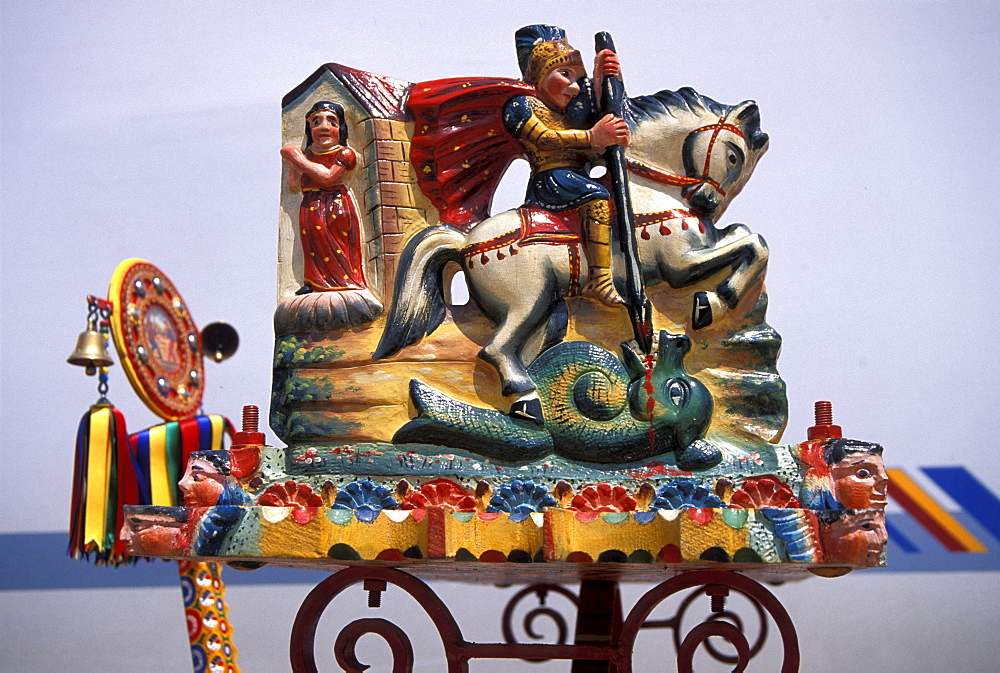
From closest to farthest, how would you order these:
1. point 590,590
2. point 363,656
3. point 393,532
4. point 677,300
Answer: point 393,532 → point 677,300 → point 590,590 → point 363,656

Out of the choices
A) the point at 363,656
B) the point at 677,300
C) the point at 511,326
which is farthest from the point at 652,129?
the point at 363,656

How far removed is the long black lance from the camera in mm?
3295

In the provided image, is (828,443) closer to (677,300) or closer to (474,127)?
(677,300)

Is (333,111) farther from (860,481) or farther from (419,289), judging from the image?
(860,481)

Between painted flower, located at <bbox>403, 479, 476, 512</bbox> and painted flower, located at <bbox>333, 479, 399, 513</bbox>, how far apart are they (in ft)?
0.18

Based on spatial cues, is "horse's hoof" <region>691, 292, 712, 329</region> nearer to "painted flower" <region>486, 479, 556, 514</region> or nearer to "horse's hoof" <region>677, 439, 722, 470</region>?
"horse's hoof" <region>677, 439, 722, 470</region>

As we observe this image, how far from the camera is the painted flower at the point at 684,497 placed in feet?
9.92

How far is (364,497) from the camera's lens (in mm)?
3104

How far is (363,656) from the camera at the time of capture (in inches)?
239

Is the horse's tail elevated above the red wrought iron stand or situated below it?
above

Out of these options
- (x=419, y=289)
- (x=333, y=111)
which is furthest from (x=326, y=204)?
(x=419, y=289)

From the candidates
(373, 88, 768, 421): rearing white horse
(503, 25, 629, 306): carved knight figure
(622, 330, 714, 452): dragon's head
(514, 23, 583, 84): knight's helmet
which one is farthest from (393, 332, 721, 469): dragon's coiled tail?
(514, 23, 583, 84): knight's helmet

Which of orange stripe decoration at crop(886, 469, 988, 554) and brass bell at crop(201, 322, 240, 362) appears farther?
brass bell at crop(201, 322, 240, 362)

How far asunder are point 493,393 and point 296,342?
0.70 metres
